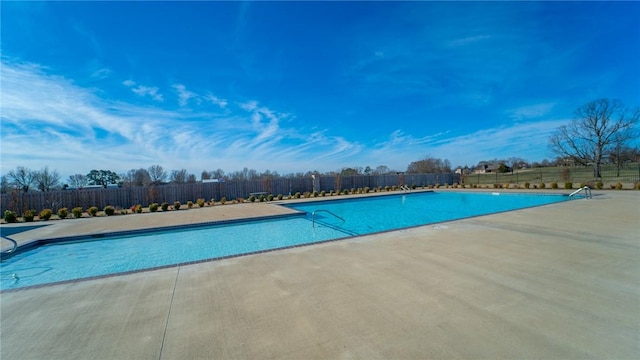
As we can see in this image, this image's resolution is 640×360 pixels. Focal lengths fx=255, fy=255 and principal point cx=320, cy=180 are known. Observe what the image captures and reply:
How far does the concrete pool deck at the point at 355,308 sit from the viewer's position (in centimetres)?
185

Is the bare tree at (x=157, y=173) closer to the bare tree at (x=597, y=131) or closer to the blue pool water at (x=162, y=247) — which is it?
the blue pool water at (x=162, y=247)

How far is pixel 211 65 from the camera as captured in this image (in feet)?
31.7

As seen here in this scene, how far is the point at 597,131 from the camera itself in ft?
74.9

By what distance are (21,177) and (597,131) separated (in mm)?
48132

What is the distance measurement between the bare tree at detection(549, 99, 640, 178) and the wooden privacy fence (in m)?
13.9

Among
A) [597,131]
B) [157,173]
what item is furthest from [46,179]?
[597,131]

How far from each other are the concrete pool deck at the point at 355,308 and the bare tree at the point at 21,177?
79.5 ft

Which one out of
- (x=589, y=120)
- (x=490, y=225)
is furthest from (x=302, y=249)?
(x=589, y=120)

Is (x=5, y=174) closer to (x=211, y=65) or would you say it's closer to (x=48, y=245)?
(x=48, y=245)

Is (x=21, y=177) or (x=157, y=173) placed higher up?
→ (x=157, y=173)

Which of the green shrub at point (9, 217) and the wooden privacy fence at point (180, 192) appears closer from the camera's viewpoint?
the green shrub at point (9, 217)

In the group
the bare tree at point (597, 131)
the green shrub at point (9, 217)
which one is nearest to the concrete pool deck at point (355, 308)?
the green shrub at point (9, 217)

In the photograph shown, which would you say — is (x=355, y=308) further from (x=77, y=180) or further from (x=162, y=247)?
(x=77, y=180)

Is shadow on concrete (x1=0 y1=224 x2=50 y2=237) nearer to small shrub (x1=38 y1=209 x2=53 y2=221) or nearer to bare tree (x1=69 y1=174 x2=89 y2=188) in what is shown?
small shrub (x1=38 y1=209 x2=53 y2=221)
